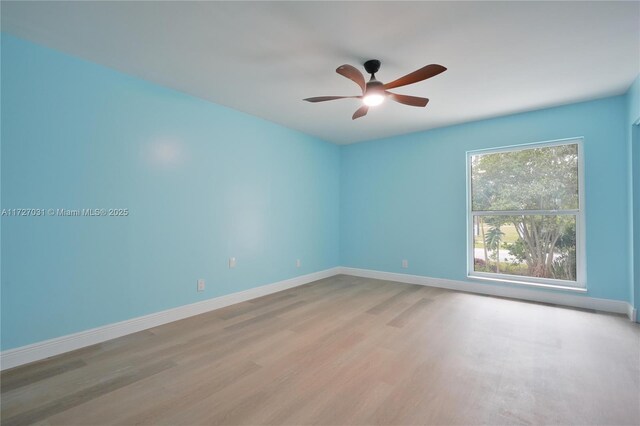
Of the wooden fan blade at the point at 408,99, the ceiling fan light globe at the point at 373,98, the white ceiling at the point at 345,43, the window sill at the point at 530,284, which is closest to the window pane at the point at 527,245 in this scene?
the window sill at the point at 530,284

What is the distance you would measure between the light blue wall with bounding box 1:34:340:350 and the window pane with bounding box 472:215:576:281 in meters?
3.07

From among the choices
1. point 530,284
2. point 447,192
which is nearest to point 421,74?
point 447,192

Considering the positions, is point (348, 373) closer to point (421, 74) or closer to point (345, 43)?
point (421, 74)

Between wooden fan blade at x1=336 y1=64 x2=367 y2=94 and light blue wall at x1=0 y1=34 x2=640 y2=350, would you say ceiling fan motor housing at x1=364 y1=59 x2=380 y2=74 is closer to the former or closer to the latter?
wooden fan blade at x1=336 y1=64 x2=367 y2=94

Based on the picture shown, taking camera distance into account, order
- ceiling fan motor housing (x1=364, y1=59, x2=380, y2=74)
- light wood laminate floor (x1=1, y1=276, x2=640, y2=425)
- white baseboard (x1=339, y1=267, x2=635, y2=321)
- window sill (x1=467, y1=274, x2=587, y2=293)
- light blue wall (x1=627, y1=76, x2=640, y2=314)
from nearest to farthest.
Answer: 1. light wood laminate floor (x1=1, y1=276, x2=640, y2=425)
2. ceiling fan motor housing (x1=364, y1=59, x2=380, y2=74)
3. light blue wall (x1=627, y1=76, x2=640, y2=314)
4. white baseboard (x1=339, y1=267, x2=635, y2=321)
5. window sill (x1=467, y1=274, x2=587, y2=293)

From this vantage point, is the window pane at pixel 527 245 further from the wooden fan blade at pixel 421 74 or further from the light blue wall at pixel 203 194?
the wooden fan blade at pixel 421 74

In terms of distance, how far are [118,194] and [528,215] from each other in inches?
191

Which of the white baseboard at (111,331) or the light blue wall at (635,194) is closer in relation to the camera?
the white baseboard at (111,331)

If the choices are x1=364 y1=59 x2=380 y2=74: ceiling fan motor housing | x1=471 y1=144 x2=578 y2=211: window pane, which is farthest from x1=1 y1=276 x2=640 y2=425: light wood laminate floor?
x1=364 y1=59 x2=380 y2=74: ceiling fan motor housing

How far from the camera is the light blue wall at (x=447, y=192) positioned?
10.7ft

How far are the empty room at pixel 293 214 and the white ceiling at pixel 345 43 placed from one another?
2 cm

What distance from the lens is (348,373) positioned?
202 centimetres

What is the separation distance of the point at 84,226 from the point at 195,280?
3.96 ft

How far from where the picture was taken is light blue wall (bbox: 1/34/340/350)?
2.18m
